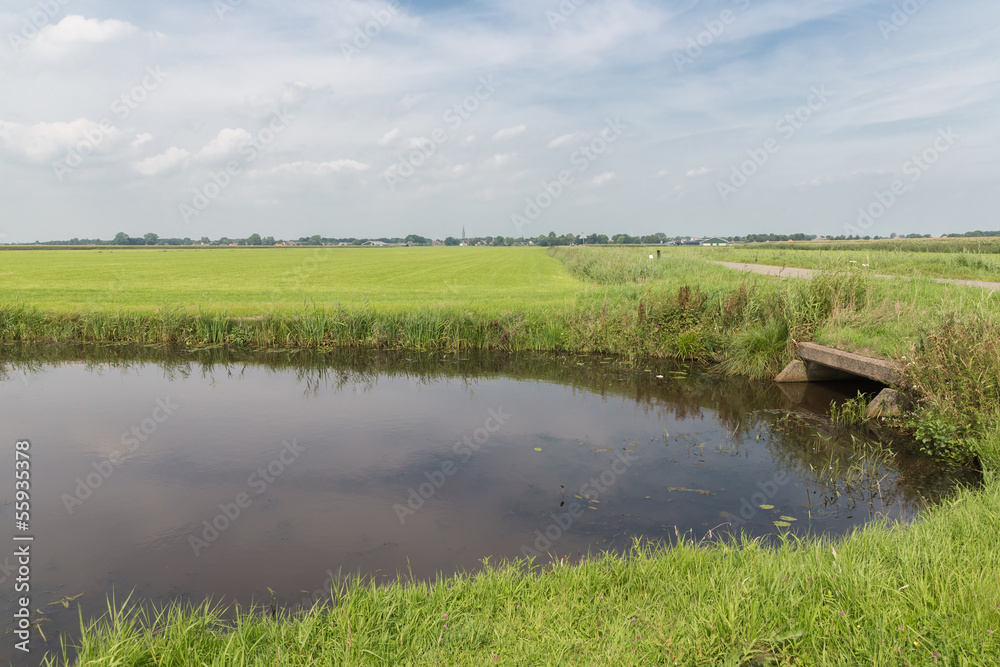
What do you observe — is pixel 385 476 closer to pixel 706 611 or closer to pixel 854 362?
pixel 706 611

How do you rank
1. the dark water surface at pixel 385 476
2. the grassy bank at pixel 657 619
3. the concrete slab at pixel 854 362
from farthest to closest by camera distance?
the concrete slab at pixel 854 362
the dark water surface at pixel 385 476
the grassy bank at pixel 657 619

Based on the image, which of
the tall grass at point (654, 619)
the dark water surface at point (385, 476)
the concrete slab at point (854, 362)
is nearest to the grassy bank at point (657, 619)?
the tall grass at point (654, 619)

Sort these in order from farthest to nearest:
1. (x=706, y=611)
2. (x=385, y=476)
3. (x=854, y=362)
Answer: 1. (x=854, y=362)
2. (x=385, y=476)
3. (x=706, y=611)

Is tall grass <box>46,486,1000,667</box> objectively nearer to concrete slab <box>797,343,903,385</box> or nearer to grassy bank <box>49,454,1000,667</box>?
grassy bank <box>49,454,1000,667</box>

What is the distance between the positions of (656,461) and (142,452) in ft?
24.0

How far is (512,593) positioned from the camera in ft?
13.7

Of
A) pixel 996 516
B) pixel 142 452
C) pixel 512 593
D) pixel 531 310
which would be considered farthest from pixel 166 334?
pixel 996 516

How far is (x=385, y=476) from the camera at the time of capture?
7.33m

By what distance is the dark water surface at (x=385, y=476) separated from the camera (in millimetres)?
5371

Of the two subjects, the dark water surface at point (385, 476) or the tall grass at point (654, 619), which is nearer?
the tall grass at point (654, 619)

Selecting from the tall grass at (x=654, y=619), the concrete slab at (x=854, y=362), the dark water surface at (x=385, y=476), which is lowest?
the dark water surface at (x=385, y=476)

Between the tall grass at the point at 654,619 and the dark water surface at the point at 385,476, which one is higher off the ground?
the tall grass at the point at 654,619

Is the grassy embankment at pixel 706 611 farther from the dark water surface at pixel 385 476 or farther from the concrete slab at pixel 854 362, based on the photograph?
the concrete slab at pixel 854 362

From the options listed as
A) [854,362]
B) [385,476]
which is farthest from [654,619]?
[854,362]
